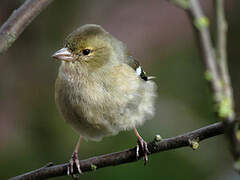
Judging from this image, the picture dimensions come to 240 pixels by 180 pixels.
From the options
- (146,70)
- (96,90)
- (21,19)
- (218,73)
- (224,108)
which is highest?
(21,19)

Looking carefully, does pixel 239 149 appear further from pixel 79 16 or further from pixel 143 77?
pixel 79 16

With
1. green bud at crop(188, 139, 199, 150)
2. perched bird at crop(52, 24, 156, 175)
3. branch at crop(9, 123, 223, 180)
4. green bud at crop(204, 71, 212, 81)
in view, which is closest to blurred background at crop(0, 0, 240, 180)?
perched bird at crop(52, 24, 156, 175)

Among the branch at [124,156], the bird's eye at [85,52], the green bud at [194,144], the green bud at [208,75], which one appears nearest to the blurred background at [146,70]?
the bird's eye at [85,52]

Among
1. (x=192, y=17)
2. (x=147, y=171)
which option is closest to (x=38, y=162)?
(x=147, y=171)

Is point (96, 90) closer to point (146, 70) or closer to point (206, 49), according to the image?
point (206, 49)

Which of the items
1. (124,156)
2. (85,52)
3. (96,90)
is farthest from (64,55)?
(124,156)

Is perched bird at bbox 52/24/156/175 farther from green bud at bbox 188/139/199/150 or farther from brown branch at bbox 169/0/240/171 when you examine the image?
brown branch at bbox 169/0/240/171
